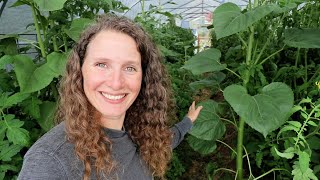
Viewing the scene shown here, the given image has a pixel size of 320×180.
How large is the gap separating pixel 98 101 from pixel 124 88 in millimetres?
85

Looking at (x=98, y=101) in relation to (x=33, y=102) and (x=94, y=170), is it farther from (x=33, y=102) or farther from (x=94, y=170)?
(x=33, y=102)

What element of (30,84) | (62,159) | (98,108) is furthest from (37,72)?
(62,159)

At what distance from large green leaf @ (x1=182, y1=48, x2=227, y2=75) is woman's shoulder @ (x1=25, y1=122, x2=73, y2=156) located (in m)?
0.74

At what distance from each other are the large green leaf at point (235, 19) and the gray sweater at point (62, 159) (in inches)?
20.2

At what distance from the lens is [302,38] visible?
5.02 feet

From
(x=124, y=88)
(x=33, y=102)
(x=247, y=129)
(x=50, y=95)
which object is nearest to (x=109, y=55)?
(x=124, y=88)

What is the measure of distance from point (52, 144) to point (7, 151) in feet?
1.44

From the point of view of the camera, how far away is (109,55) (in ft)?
3.14

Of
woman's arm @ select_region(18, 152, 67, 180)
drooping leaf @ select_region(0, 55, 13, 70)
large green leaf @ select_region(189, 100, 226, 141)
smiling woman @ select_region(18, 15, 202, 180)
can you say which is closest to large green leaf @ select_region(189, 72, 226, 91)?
large green leaf @ select_region(189, 100, 226, 141)

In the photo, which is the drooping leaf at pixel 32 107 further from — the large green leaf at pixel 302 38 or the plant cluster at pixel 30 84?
the large green leaf at pixel 302 38

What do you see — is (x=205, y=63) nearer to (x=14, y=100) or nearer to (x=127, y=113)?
(x=127, y=113)

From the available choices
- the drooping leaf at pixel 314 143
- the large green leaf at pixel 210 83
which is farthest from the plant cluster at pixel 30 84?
the drooping leaf at pixel 314 143

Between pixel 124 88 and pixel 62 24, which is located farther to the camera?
pixel 62 24

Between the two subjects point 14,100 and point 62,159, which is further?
point 14,100
